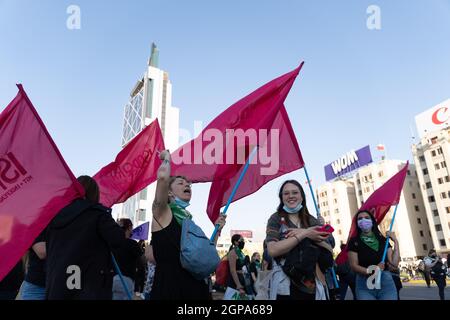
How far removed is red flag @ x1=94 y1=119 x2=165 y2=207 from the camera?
6.08m

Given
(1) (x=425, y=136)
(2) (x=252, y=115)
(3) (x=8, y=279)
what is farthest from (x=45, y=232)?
(1) (x=425, y=136)

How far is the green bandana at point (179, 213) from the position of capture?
8.87 ft

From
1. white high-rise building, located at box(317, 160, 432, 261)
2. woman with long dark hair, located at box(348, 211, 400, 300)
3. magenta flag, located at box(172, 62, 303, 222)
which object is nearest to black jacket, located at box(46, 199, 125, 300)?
magenta flag, located at box(172, 62, 303, 222)

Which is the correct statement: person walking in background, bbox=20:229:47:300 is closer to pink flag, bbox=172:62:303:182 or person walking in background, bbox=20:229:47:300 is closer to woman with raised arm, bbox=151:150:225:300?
woman with raised arm, bbox=151:150:225:300

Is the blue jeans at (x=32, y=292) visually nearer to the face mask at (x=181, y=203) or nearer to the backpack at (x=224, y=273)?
the face mask at (x=181, y=203)

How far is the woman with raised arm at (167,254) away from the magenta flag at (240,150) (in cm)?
157

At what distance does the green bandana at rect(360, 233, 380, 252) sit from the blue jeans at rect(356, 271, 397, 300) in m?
0.37

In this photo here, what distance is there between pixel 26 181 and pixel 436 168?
61075 millimetres

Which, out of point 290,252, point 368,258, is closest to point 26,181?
point 290,252

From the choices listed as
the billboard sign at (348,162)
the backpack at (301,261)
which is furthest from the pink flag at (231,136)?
the billboard sign at (348,162)

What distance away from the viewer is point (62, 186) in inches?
117

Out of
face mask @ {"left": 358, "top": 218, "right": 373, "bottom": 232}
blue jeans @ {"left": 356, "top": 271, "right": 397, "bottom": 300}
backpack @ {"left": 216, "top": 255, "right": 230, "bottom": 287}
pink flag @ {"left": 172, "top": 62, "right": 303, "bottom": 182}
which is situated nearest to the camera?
blue jeans @ {"left": 356, "top": 271, "right": 397, "bottom": 300}

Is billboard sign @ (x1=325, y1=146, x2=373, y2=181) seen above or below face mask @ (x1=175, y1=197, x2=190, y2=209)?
above
